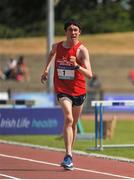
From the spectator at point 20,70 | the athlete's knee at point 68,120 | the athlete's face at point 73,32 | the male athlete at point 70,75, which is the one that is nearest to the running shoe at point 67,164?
the male athlete at point 70,75

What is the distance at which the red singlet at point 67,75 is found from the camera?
11.0 meters

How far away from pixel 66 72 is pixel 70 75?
8 centimetres

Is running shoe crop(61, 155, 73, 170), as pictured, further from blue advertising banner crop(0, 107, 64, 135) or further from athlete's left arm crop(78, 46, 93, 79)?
blue advertising banner crop(0, 107, 64, 135)

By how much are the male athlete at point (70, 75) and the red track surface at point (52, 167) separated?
46 centimetres

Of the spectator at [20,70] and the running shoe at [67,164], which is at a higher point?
the spectator at [20,70]

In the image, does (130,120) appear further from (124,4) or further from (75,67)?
(124,4)

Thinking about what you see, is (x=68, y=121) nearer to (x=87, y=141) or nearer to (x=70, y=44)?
(x=70, y=44)

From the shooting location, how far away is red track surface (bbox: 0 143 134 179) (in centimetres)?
1029

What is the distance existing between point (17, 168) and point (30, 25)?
47129 millimetres

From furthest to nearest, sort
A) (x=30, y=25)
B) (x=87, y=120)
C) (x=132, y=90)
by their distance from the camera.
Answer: (x=30, y=25) → (x=132, y=90) → (x=87, y=120)

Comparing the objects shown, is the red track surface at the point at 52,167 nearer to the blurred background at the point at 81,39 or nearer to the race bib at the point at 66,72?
the race bib at the point at 66,72

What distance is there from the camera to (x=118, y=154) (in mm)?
13273

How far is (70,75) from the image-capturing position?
36.2 ft

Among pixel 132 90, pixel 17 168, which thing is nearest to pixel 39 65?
pixel 132 90
